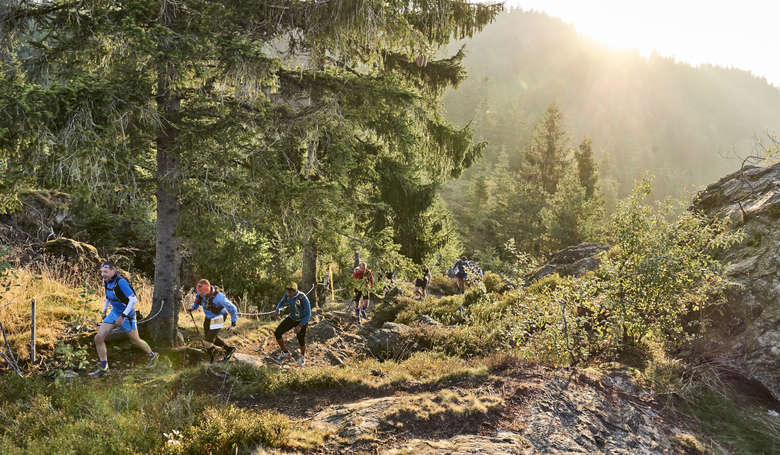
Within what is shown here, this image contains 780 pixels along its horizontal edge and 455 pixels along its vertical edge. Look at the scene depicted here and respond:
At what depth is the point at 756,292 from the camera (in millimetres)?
8516

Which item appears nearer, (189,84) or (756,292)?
(189,84)

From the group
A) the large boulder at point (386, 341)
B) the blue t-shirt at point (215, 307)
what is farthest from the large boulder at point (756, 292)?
the blue t-shirt at point (215, 307)

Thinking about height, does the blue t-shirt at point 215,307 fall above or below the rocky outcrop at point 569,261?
below

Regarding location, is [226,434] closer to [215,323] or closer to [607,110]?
[215,323]

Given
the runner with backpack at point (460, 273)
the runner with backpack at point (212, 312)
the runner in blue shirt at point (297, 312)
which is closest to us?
the runner with backpack at point (212, 312)

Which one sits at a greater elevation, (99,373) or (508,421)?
(508,421)

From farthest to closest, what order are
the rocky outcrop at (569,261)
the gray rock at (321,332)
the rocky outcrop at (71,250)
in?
the rocky outcrop at (569,261)
the gray rock at (321,332)
the rocky outcrop at (71,250)

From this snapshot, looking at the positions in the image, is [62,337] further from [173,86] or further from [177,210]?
[173,86]

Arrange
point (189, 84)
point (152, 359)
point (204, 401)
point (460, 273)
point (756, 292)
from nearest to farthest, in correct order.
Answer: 1. point (204, 401)
2. point (189, 84)
3. point (152, 359)
4. point (756, 292)
5. point (460, 273)

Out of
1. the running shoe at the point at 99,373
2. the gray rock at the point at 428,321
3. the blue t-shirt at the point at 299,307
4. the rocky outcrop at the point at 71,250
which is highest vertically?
the rocky outcrop at the point at 71,250

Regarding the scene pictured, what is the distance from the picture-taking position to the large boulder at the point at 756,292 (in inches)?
299

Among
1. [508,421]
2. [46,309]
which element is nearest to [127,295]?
[46,309]

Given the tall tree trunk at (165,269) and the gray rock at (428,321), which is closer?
the tall tree trunk at (165,269)

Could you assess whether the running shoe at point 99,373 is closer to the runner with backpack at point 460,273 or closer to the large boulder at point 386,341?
the large boulder at point 386,341
